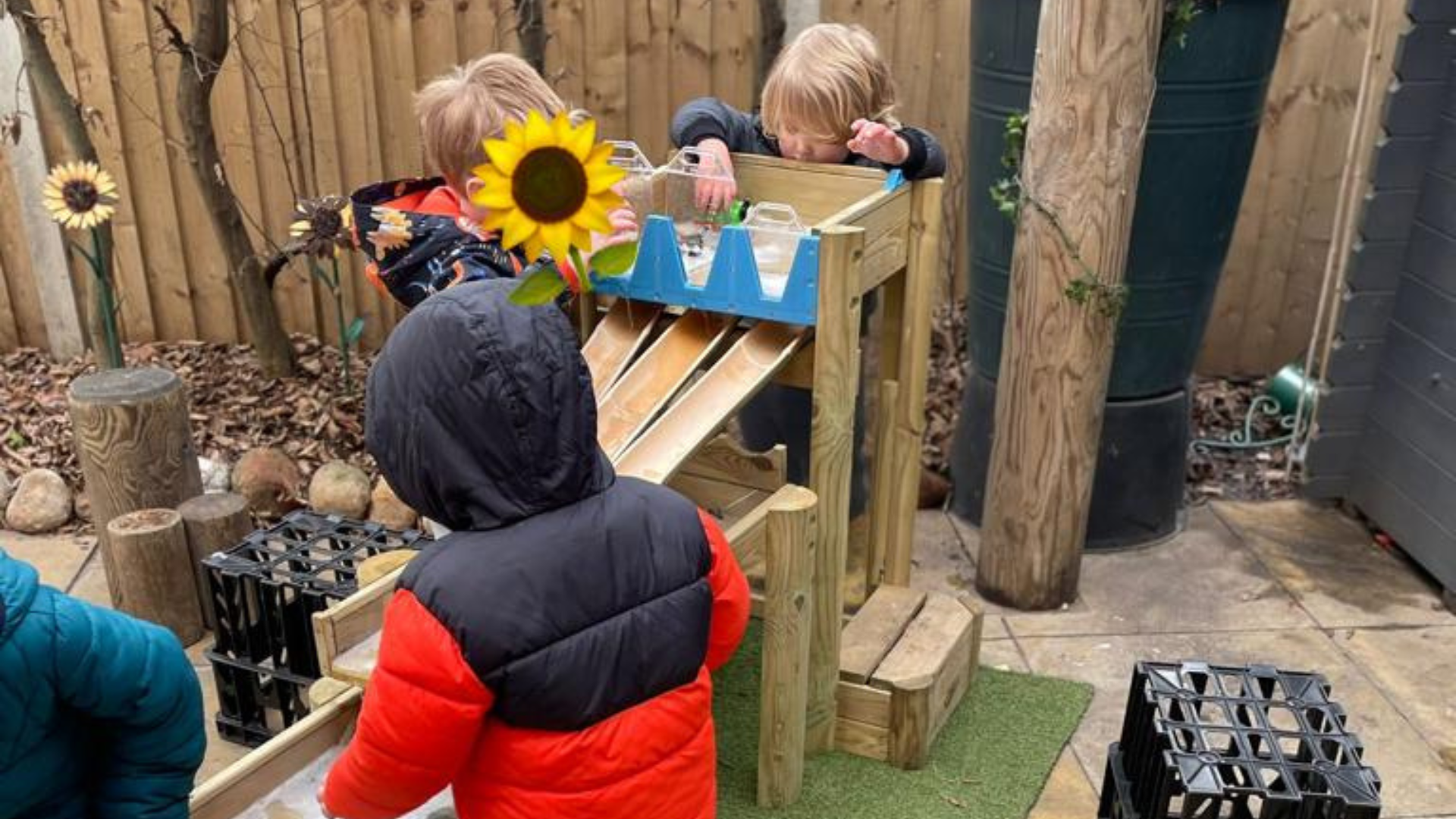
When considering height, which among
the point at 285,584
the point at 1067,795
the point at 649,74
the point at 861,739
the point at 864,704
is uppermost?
the point at 649,74

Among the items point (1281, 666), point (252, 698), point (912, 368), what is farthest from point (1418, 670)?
point (252, 698)

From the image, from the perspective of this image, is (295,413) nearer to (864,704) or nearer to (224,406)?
(224,406)

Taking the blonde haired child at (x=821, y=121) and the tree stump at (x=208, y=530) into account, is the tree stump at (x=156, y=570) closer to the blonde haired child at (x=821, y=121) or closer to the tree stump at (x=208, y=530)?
the tree stump at (x=208, y=530)

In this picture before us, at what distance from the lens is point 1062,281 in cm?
362

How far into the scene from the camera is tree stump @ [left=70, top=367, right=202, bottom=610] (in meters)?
3.81

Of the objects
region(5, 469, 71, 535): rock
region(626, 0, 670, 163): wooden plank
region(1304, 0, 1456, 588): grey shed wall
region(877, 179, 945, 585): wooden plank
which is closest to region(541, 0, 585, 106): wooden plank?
region(626, 0, 670, 163): wooden plank

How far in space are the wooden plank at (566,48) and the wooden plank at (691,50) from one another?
352 mm

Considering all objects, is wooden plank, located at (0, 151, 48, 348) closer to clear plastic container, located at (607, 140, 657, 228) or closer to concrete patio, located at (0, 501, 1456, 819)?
concrete patio, located at (0, 501, 1456, 819)

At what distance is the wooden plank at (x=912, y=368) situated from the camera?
319 centimetres

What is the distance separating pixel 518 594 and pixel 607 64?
3961mm

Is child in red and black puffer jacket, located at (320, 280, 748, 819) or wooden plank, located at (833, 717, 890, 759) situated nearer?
child in red and black puffer jacket, located at (320, 280, 748, 819)

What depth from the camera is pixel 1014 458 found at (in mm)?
3885

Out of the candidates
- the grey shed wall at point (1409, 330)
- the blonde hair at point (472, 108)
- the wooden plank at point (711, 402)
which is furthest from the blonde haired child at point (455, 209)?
the grey shed wall at point (1409, 330)

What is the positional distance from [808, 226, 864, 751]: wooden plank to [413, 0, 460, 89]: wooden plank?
2984 millimetres
